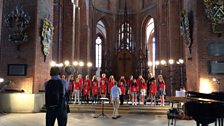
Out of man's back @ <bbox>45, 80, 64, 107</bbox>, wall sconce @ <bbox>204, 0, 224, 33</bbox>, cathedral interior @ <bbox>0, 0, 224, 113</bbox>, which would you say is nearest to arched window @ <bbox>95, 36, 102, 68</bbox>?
cathedral interior @ <bbox>0, 0, 224, 113</bbox>

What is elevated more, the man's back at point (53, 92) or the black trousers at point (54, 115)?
the man's back at point (53, 92)

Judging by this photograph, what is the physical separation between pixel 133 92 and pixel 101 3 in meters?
20.2

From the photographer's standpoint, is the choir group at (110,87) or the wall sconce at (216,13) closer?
the wall sconce at (216,13)

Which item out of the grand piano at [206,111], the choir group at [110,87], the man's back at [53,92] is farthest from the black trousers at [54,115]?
the choir group at [110,87]

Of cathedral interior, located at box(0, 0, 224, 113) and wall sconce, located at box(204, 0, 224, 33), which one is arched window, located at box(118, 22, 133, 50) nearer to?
cathedral interior, located at box(0, 0, 224, 113)

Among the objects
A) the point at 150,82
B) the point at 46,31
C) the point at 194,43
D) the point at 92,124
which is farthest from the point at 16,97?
the point at 194,43

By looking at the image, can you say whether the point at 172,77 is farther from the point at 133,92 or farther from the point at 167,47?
the point at 133,92

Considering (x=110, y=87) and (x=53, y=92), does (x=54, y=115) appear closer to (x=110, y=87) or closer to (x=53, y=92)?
(x=53, y=92)

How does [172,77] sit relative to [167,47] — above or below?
below

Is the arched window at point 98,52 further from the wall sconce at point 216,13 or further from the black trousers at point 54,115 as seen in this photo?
the black trousers at point 54,115

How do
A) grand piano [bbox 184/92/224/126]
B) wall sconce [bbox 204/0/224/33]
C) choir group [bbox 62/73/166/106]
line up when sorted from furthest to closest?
choir group [bbox 62/73/166/106] < wall sconce [bbox 204/0/224/33] < grand piano [bbox 184/92/224/126]

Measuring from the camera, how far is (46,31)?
15508 mm

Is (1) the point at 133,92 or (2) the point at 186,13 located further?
(1) the point at 133,92

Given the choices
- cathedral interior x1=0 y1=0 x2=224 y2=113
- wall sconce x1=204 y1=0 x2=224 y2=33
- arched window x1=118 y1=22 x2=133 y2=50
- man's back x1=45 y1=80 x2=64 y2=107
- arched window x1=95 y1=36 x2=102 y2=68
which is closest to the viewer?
man's back x1=45 y1=80 x2=64 y2=107
